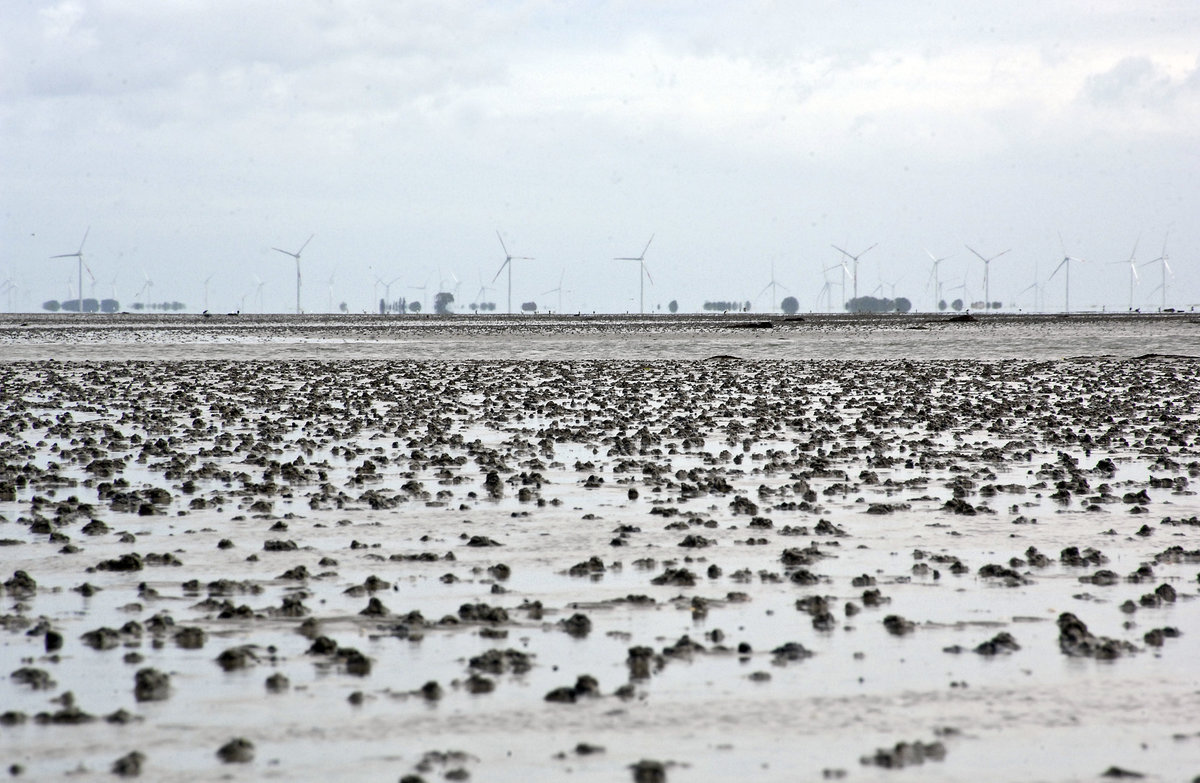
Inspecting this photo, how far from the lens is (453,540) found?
49.0 ft

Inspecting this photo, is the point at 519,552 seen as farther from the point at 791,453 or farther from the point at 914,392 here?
the point at 914,392

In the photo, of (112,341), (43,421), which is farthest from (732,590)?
(112,341)

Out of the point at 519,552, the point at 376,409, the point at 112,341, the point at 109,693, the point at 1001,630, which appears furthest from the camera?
the point at 112,341

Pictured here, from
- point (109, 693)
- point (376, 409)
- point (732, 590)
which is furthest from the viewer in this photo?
point (376, 409)

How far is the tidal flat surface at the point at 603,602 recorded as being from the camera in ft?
26.0

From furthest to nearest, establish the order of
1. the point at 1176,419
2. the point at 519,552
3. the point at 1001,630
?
the point at 1176,419 < the point at 519,552 < the point at 1001,630

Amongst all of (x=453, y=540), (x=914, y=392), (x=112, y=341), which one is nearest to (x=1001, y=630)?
(x=453, y=540)

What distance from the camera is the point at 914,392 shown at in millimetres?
39406

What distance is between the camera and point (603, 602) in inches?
461

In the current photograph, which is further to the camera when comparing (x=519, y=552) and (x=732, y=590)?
(x=519, y=552)

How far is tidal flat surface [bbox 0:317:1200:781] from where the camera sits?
7.93 meters

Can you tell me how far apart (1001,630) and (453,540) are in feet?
20.4

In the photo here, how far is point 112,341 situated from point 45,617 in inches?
3450

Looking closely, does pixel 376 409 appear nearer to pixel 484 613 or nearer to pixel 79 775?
pixel 484 613
